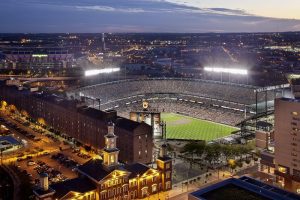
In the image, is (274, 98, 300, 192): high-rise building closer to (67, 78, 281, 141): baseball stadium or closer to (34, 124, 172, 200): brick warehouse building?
(34, 124, 172, 200): brick warehouse building

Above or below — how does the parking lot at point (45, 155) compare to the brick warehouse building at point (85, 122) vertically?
below

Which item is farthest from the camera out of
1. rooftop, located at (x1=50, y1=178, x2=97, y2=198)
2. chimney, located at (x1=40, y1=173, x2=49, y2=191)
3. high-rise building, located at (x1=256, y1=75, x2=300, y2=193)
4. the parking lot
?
the parking lot

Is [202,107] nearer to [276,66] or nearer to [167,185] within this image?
[167,185]

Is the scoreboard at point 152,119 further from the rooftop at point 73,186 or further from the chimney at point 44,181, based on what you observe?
the chimney at point 44,181

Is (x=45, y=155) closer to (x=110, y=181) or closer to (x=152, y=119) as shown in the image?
(x=152, y=119)

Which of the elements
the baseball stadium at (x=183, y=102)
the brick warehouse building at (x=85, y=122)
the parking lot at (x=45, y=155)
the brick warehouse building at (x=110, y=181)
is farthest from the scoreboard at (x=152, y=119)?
the brick warehouse building at (x=110, y=181)

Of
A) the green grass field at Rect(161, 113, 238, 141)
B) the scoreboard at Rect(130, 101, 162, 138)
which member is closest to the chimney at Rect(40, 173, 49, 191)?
the scoreboard at Rect(130, 101, 162, 138)

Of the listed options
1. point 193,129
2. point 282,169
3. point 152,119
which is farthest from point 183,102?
point 282,169
